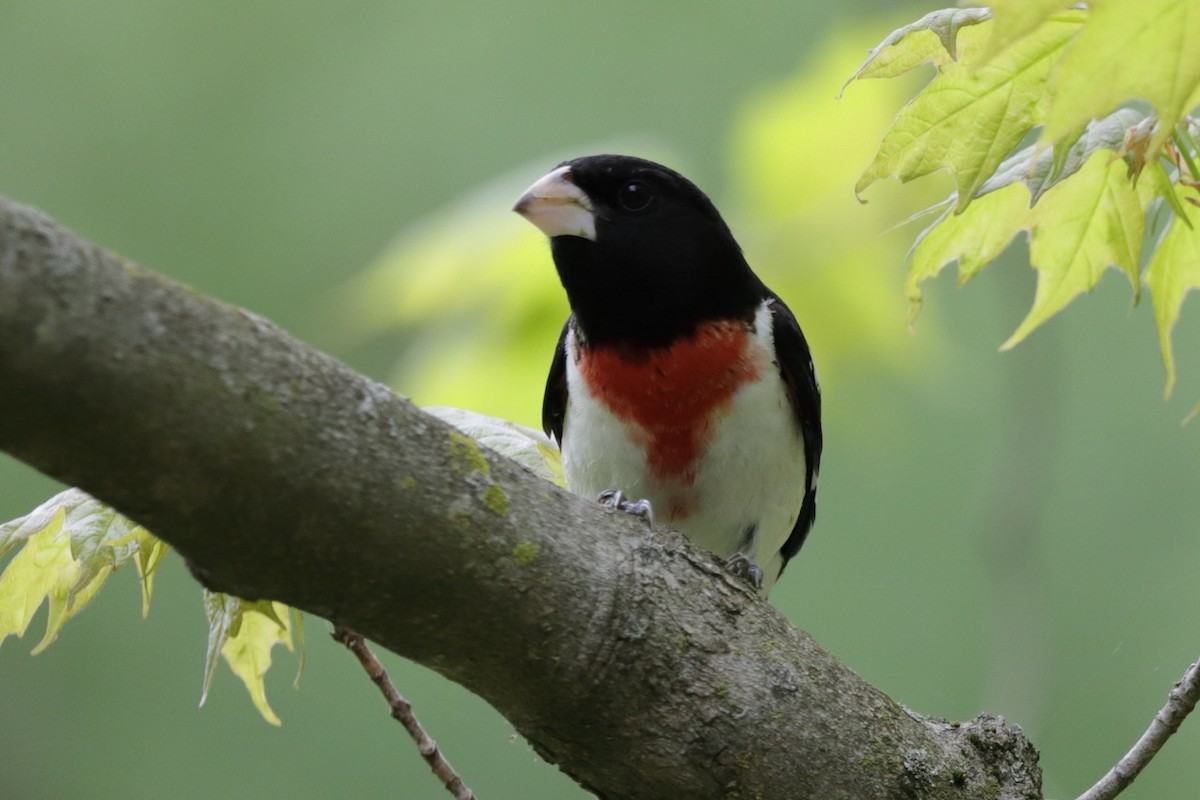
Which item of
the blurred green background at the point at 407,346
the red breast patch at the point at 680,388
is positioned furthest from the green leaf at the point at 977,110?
the blurred green background at the point at 407,346

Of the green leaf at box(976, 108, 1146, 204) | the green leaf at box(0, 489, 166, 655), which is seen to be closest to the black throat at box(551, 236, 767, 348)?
the green leaf at box(976, 108, 1146, 204)

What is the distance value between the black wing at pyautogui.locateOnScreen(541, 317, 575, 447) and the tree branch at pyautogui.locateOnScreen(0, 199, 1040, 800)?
1210mm

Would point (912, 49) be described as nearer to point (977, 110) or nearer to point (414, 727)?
point (977, 110)

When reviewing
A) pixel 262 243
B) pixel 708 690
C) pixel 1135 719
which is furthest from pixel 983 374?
pixel 708 690

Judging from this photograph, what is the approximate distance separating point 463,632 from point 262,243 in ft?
20.4

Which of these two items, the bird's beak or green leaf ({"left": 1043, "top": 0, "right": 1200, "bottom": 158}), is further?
the bird's beak

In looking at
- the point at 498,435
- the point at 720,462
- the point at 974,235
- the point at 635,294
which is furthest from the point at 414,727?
the point at 974,235

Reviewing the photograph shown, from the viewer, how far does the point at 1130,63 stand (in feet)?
4.84

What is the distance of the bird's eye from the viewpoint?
3014 mm

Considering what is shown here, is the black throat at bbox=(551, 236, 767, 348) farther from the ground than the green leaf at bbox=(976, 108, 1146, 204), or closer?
closer

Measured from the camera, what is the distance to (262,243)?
762 cm

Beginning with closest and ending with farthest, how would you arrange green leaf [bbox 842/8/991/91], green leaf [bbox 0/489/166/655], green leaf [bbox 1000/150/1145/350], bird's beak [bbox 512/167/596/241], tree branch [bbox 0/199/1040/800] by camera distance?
1. tree branch [bbox 0/199/1040/800]
2. green leaf [bbox 842/8/991/91]
3. green leaf [bbox 0/489/166/655]
4. green leaf [bbox 1000/150/1145/350]
5. bird's beak [bbox 512/167/596/241]

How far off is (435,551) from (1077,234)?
1.16m

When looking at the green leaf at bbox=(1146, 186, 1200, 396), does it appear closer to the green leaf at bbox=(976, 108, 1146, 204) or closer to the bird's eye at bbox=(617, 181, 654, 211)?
the green leaf at bbox=(976, 108, 1146, 204)
